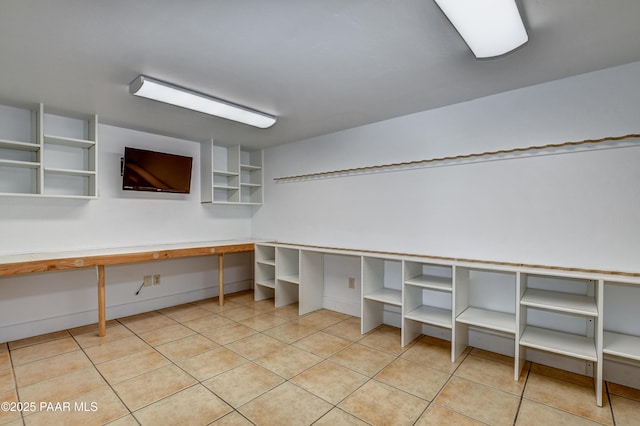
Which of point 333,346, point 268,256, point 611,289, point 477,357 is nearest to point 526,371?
point 477,357

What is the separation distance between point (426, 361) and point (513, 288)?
1024 mm

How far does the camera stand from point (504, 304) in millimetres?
2908

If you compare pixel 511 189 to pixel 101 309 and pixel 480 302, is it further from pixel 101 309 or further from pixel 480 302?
pixel 101 309

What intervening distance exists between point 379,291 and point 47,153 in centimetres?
390

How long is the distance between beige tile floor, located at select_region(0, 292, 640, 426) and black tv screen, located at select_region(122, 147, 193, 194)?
173 cm

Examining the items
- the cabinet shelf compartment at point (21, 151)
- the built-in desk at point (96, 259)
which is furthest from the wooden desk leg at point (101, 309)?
the cabinet shelf compartment at point (21, 151)

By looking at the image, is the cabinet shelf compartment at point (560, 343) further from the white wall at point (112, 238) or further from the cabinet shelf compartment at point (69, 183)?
the cabinet shelf compartment at point (69, 183)

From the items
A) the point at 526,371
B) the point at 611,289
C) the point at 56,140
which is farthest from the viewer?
the point at 56,140

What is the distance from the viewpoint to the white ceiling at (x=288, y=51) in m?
1.70

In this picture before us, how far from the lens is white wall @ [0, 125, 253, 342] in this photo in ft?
10.7

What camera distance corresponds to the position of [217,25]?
1812 mm

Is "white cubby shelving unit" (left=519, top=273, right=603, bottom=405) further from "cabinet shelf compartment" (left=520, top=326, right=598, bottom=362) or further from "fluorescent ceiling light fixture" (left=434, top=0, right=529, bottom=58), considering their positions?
"fluorescent ceiling light fixture" (left=434, top=0, right=529, bottom=58)

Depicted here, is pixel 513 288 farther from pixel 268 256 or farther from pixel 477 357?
pixel 268 256

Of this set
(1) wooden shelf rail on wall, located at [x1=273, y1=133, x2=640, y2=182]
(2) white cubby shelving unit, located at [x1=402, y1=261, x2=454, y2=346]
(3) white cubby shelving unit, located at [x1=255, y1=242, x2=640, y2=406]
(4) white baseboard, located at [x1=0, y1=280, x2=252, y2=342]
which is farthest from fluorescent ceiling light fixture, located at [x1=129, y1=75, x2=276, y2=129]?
(4) white baseboard, located at [x1=0, y1=280, x2=252, y2=342]
